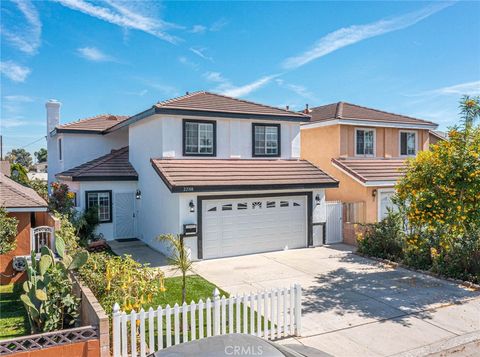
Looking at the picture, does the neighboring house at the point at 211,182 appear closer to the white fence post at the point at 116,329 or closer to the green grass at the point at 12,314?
the green grass at the point at 12,314

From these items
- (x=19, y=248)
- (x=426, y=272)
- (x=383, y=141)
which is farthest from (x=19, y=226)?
(x=383, y=141)

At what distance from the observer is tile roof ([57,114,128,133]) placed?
830 inches

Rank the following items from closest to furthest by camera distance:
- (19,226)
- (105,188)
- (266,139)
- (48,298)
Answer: (48,298)
(19,226)
(266,139)
(105,188)

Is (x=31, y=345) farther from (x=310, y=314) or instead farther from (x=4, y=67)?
(x=4, y=67)

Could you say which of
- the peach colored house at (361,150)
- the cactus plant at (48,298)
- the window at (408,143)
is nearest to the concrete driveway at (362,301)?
the cactus plant at (48,298)

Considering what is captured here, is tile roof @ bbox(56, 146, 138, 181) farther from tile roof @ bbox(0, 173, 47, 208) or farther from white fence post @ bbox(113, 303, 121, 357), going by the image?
white fence post @ bbox(113, 303, 121, 357)

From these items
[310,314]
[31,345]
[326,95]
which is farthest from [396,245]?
[326,95]

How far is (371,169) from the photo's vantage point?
1812cm

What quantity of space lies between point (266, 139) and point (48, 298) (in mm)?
11509

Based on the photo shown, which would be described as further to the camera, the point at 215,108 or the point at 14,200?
the point at 215,108

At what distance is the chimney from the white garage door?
16.3m

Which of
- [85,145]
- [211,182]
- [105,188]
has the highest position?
[85,145]

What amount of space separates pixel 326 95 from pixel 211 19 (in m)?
13.4

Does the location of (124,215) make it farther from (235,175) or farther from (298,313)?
(298,313)
